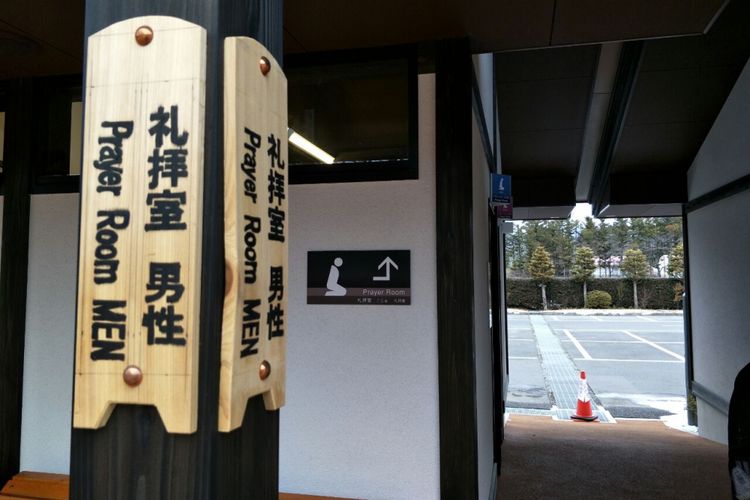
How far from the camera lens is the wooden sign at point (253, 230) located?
1041 mm

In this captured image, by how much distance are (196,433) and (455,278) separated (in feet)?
6.73

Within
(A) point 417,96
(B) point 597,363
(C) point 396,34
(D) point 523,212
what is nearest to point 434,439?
(A) point 417,96

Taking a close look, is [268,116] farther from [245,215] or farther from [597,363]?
[597,363]

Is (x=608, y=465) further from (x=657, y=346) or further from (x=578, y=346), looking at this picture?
(x=657, y=346)

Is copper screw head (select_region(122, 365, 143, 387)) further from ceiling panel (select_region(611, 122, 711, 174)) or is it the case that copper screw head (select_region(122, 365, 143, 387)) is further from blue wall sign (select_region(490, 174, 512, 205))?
ceiling panel (select_region(611, 122, 711, 174))

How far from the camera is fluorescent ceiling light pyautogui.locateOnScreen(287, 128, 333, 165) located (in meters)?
3.26

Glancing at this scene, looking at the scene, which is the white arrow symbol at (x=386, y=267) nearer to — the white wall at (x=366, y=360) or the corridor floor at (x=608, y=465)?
the white wall at (x=366, y=360)

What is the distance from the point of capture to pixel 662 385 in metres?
11.4

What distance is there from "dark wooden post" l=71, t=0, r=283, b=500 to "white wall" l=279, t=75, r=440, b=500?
6.36ft

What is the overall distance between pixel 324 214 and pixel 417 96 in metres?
0.85

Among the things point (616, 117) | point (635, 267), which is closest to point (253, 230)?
point (616, 117)

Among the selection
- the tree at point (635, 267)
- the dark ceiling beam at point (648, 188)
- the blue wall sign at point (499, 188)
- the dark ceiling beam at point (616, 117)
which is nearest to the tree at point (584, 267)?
the tree at point (635, 267)

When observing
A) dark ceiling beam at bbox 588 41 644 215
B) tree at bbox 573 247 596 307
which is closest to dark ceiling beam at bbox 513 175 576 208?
dark ceiling beam at bbox 588 41 644 215

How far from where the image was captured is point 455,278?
291 centimetres
